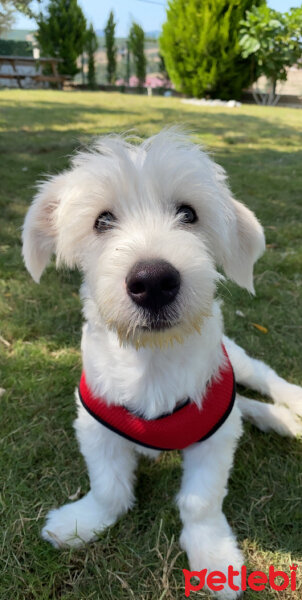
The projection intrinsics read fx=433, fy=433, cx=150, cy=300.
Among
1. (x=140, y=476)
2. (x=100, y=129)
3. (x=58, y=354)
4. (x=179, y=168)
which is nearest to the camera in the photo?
(x=179, y=168)

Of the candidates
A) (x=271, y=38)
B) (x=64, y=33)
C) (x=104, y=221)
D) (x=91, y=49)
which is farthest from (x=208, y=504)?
(x=91, y=49)

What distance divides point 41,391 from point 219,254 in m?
1.49

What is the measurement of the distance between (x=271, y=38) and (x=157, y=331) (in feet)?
61.7

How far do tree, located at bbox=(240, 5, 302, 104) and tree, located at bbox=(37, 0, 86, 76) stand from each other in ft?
34.0

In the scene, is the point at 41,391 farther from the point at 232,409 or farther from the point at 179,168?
the point at 179,168

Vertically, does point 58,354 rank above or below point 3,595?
above

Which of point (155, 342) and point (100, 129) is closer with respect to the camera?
point (155, 342)

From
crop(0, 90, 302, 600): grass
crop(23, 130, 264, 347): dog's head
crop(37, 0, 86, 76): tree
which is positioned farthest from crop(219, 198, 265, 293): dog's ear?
crop(37, 0, 86, 76): tree

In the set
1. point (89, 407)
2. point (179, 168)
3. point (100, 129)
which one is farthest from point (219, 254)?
point (100, 129)

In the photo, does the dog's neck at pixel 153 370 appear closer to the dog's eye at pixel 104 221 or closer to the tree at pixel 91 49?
the dog's eye at pixel 104 221

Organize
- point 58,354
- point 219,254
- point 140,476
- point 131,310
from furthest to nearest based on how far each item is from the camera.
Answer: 1. point 58,354
2. point 140,476
3. point 219,254
4. point 131,310

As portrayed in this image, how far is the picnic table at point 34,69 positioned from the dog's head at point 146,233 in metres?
23.1

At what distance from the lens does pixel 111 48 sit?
25750 mm

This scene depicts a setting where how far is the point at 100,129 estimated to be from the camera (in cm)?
946
